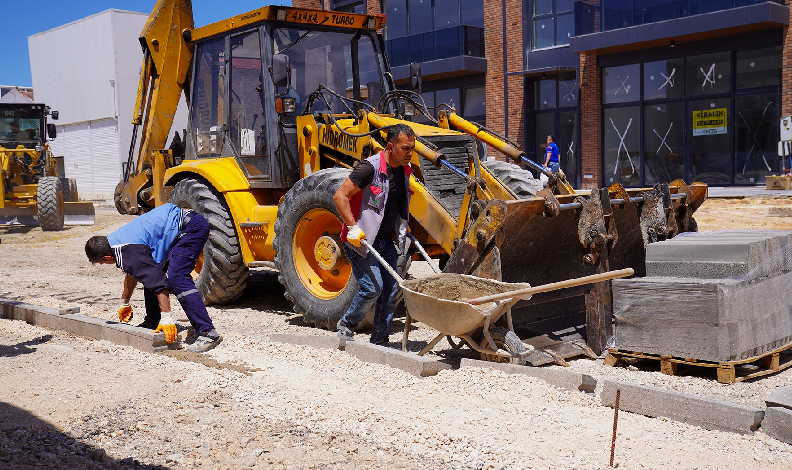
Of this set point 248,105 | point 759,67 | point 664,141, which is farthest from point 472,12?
point 248,105

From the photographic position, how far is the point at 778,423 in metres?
4.27

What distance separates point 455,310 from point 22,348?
3999 millimetres

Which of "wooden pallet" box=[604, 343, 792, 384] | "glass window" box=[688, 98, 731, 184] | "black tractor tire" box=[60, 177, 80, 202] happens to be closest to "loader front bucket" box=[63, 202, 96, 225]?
"black tractor tire" box=[60, 177, 80, 202]

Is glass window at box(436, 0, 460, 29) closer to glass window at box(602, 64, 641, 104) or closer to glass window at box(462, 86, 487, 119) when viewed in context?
glass window at box(462, 86, 487, 119)

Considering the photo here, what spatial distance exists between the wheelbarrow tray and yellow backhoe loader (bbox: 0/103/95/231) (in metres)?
15.0

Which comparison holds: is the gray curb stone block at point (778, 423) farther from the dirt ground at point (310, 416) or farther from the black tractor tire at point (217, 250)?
the black tractor tire at point (217, 250)

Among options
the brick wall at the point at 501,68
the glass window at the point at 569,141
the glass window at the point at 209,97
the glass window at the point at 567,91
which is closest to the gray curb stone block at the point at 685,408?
the glass window at the point at 209,97

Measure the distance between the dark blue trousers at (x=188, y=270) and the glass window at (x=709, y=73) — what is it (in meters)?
17.7

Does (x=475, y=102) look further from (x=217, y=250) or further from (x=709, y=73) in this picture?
(x=217, y=250)

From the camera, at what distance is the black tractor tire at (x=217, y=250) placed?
8.46 m

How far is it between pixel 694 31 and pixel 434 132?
14.9 metres

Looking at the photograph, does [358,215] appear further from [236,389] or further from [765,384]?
[765,384]

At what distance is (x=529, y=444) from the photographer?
165 inches

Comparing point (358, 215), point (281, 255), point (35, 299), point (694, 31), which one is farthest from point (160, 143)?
point (694, 31)
